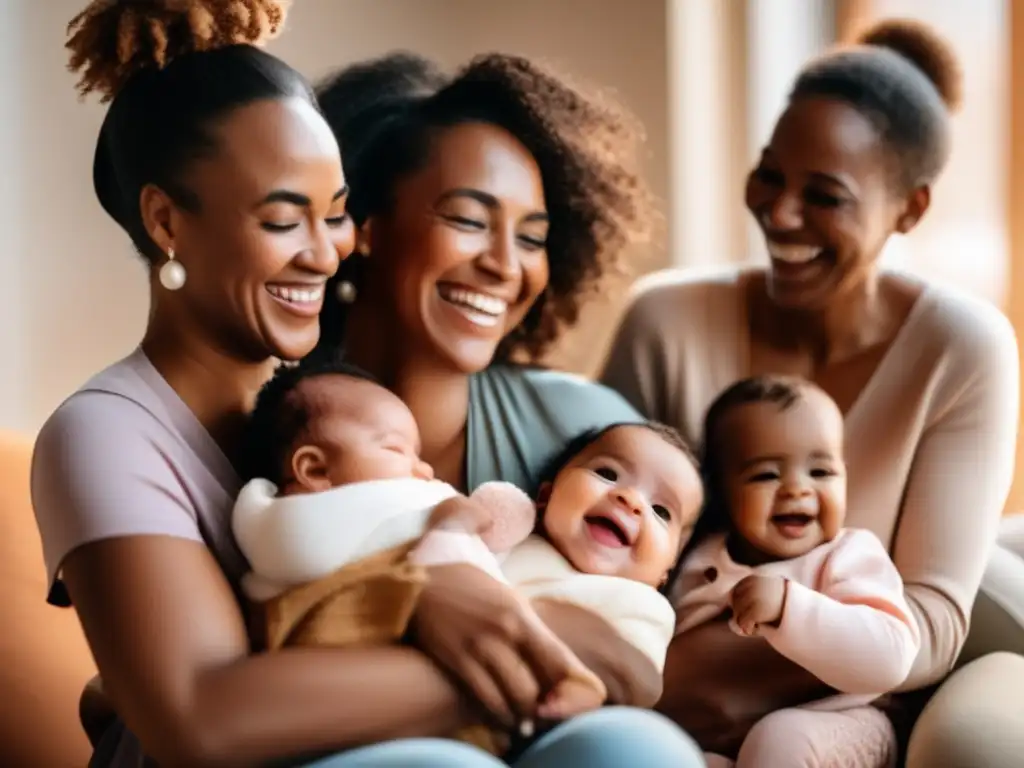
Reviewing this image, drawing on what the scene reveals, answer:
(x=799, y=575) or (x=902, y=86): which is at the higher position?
(x=902, y=86)

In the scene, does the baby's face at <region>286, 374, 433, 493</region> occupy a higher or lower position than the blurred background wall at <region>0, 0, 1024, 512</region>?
lower

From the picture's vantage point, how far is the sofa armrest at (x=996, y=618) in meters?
1.21

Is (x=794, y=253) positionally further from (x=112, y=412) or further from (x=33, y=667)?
(x=33, y=667)

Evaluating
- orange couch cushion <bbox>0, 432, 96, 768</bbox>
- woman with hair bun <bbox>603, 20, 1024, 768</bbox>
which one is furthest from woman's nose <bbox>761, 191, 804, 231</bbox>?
orange couch cushion <bbox>0, 432, 96, 768</bbox>

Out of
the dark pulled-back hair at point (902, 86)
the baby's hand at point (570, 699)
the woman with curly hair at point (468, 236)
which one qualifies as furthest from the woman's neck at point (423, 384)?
the dark pulled-back hair at point (902, 86)

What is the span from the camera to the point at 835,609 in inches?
40.7

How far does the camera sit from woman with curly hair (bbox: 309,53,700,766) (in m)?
1.08

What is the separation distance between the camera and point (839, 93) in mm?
1146

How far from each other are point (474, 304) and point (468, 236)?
59mm

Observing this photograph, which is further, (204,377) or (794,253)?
(794,253)

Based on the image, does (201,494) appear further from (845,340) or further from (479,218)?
(845,340)

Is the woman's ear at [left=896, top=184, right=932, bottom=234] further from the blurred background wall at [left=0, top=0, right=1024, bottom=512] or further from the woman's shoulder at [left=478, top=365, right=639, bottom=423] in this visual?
the woman's shoulder at [left=478, top=365, right=639, bottom=423]

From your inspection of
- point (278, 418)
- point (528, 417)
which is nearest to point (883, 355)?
point (528, 417)

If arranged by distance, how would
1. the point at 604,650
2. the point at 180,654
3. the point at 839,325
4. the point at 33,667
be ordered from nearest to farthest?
the point at 180,654, the point at 604,650, the point at 33,667, the point at 839,325
